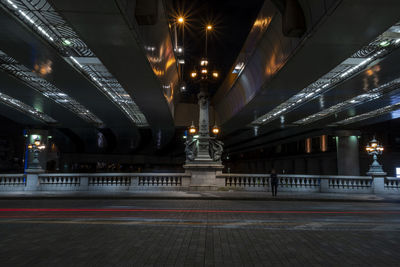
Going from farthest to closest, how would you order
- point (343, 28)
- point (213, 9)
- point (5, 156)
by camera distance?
point (5, 156) → point (213, 9) → point (343, 28)

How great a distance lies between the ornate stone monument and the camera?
19062 millimetres

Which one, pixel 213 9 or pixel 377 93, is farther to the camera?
pixel 377 93

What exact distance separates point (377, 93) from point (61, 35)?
1963 centimetres

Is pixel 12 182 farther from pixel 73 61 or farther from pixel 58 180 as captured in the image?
pixel 73 61

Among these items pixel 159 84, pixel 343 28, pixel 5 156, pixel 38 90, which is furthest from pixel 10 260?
pixel 5 156

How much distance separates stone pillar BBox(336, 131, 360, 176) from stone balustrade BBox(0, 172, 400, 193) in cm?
998

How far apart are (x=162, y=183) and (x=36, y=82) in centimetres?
1089

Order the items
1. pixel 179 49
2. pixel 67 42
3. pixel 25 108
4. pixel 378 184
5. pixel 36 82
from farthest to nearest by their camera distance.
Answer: pixel 25 108, pixel 378 184, pixel 179 49, pixel 36 82, pixel 67 42

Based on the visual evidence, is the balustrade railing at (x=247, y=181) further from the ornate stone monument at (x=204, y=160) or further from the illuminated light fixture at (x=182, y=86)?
the illuminated light fixture at (x=182, y=86)

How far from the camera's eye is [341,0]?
8.09 m

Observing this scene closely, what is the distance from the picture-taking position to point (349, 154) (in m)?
30.6

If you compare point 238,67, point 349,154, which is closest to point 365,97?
point 238,67

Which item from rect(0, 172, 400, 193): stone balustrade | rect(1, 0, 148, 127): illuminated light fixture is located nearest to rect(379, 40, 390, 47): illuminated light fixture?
rect(1, 0, 148, 127): illuminated light fixture

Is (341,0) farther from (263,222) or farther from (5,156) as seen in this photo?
(5,156)
